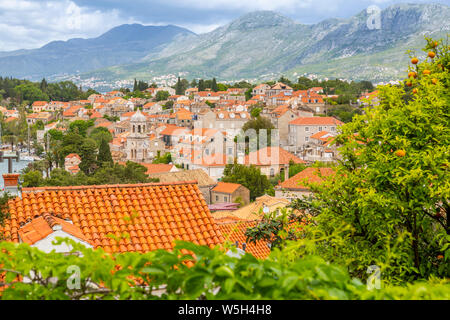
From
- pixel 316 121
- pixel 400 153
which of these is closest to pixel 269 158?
pixel 316 121

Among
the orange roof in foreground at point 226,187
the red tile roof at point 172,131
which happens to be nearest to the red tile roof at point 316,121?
the red tile roof at point 172,131

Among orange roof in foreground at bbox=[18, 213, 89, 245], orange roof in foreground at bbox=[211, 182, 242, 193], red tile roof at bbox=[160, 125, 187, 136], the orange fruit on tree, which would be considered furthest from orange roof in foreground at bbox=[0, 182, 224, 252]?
red tile roof at bbox=[160, 125, 187, 136]

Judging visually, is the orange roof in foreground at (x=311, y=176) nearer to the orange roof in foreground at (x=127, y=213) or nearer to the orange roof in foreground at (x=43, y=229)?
the orange roof in foreground at (x=127, y=213)

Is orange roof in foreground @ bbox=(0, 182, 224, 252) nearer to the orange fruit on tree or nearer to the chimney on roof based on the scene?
the chimney on roof

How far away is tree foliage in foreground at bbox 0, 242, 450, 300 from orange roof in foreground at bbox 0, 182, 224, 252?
4104 mm

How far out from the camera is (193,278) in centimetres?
218

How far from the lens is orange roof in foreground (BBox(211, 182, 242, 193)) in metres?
48.0

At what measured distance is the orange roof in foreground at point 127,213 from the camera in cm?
669

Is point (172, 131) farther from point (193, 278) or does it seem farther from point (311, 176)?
point (193, 278)

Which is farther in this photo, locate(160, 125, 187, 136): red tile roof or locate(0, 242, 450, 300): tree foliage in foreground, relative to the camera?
locate(160, 125, 187, 136): red tile roof

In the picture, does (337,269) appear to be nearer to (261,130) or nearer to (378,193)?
(378,193)

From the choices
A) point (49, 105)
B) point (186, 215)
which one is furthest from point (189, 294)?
point (49, 105)

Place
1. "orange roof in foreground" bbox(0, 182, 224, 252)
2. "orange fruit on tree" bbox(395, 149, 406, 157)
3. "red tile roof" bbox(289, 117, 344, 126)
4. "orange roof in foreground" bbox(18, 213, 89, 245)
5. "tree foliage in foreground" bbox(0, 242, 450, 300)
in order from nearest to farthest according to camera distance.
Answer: "tree foliage in foreground" bbox(0, 242, 450, 300) → "orange fruit on tree" bbox(395, 149, 406, 157) → "orange roof in foreground" bbox(18, 213, 89, 245) → "orange roof in foreground" bbox(0, 182, 224, 252) → "red tile roof" bbox(289, 117, 344, 126)

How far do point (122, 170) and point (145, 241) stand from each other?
33.7 meters
